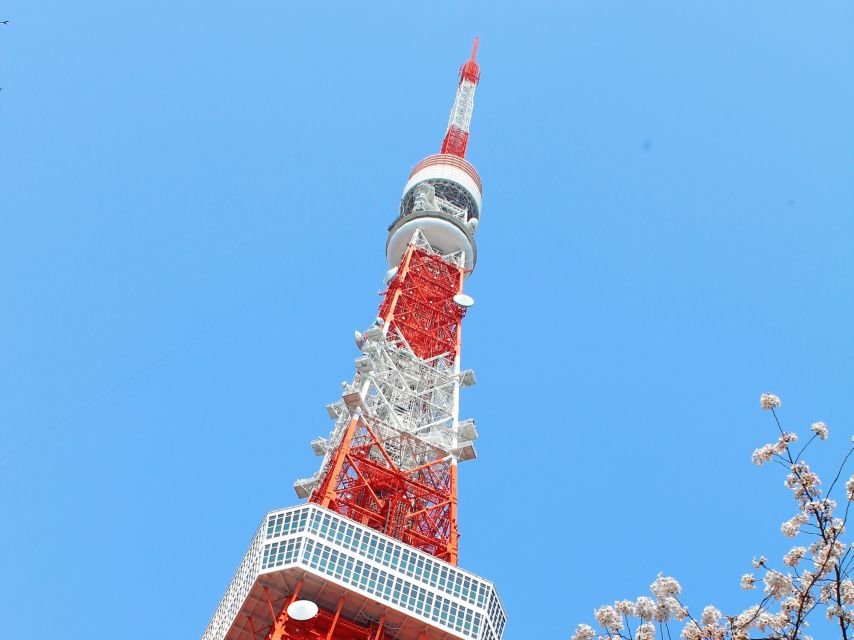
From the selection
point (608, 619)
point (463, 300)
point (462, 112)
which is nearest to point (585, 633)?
point (608, 619)

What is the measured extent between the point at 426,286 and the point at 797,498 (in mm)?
61890

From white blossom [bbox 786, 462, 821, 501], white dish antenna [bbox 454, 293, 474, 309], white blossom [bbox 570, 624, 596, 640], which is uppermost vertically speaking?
white dish antenna [bbox 454, 293, 474, 309]

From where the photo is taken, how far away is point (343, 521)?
151 ft

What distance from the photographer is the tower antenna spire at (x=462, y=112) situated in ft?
297

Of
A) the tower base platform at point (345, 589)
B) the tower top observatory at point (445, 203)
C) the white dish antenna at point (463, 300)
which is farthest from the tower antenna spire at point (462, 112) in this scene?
the tower base platform at point (345, 589)

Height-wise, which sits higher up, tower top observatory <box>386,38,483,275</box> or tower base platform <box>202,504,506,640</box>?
tower top observatory <box>386,38,483,275</box>

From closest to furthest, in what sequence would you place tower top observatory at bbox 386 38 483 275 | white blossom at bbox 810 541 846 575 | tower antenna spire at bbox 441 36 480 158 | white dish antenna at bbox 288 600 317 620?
1. white blossom at bbox 810 541 846 575
2. white dish antenna at bbox 288 600 317 620
3. tower top observatory at bbox 386 38 483 275
4. tower antenna spire at bbox 441 36 480 158

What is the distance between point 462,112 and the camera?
306 feet

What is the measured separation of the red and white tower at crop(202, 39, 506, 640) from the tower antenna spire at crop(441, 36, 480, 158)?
8.72m

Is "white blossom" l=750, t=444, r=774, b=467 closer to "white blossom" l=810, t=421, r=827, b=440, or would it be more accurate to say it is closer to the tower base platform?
"white blossom" l=810, t=421, r=827, b=440

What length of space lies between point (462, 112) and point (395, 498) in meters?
50.0

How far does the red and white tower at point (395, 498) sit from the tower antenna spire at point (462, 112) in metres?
8.72

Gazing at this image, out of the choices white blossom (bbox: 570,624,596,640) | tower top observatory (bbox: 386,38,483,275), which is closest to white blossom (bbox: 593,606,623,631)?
white blossom (bbox: 570,624,596,640)

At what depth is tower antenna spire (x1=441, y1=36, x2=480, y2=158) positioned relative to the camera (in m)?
90.4
